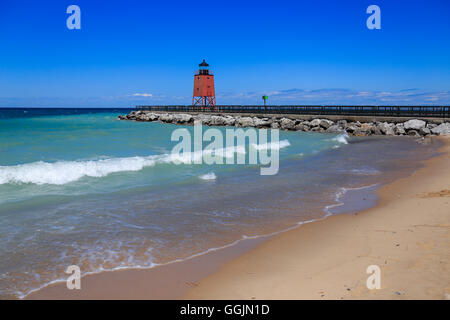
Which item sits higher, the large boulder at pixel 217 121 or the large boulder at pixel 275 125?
the large boulder at pixel 217 121

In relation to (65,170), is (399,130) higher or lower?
higher

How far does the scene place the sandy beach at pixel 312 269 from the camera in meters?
4.02

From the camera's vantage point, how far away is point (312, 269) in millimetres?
4672

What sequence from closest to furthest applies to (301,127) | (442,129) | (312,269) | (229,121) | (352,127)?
1. (312,269)
2. (442,129)
3. (352,127)
4. (301,127)
5. (229,121)

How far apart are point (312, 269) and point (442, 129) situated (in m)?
26.9

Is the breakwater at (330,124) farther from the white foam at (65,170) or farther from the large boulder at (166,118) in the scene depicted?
the white foam at (65,170)

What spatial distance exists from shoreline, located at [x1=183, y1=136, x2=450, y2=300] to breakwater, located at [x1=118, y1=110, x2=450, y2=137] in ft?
76.6

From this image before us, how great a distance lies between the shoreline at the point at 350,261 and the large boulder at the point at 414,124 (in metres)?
23.3

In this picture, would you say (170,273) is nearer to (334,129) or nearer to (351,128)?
(351,128)

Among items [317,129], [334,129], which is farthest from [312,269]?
[317,129]

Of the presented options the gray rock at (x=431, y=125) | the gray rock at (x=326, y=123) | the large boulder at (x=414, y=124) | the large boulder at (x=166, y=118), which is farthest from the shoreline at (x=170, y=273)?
the large boulder at (x=166, y=118)
